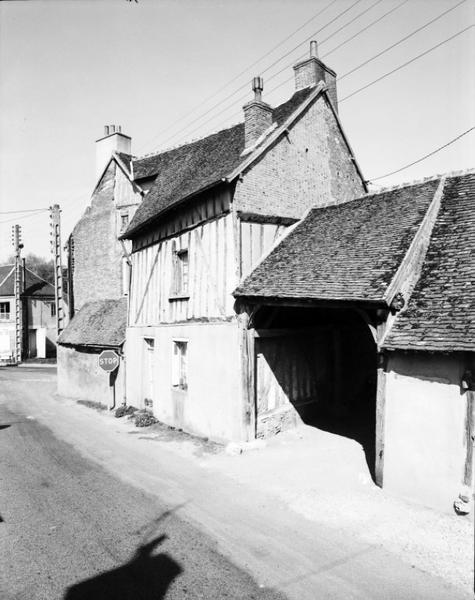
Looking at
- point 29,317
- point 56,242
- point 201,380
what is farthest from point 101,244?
point 29,317

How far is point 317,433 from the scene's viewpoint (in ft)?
37.9

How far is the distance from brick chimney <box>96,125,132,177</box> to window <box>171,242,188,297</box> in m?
12.1

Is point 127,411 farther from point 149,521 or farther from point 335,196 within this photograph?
point 335,196

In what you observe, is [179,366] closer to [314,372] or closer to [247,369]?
[247,369]

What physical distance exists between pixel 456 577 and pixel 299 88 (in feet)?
46.8

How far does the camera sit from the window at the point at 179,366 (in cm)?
1298

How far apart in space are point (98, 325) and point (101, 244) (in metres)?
4.90

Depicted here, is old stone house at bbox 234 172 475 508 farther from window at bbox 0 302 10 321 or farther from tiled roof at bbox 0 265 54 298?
window at bbox 0 302 10 321

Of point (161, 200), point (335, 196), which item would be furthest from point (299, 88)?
point (161, 200)

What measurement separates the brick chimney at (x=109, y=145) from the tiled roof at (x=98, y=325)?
24.4 ft

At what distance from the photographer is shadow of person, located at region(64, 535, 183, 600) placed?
5.12 metres

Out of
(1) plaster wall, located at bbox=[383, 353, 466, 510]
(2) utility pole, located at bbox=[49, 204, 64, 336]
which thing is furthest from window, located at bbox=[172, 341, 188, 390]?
(2) utility pole, located at bbox=[49, 204, 64, 336]

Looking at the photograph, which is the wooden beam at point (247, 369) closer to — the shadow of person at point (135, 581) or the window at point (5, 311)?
the shadow of person at point (135, 581)

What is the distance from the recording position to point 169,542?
20.7ft
